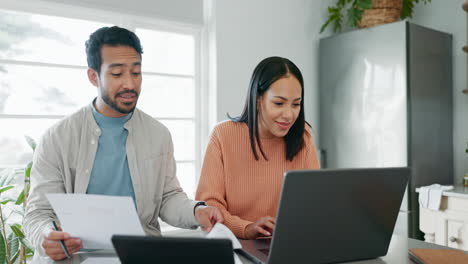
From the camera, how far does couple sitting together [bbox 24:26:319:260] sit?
1.24m

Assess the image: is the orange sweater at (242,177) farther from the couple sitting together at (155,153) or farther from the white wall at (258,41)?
the white wall at (258,41)

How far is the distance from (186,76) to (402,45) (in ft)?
4.72

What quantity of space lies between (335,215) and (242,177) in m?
0.61

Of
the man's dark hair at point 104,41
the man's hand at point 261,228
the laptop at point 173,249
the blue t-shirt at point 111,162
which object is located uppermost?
the man's dark hair at point 104,41

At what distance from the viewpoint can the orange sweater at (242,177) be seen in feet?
4.65

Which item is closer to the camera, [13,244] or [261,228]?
[261,228]

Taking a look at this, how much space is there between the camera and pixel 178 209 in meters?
A: 1.34

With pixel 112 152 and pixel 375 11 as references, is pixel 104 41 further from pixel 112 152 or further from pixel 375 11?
pixel 375 11

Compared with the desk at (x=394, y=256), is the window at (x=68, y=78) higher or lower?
higher

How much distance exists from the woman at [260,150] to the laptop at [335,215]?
18.0 inches

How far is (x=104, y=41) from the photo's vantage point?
1276mm

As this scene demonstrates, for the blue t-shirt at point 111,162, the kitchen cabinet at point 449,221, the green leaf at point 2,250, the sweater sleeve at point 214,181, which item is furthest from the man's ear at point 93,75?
the kitchen cabinet at point 449,221

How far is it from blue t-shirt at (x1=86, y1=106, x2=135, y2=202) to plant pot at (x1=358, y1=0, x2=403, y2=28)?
2.14 metres

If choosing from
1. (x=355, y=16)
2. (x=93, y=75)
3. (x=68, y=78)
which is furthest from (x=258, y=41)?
(x=93, y=75)
